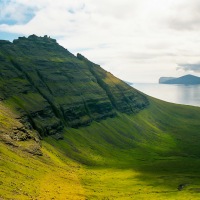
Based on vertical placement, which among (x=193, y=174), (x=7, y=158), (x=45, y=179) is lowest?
(x=193, y=174)

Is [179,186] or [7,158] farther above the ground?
[7,158]

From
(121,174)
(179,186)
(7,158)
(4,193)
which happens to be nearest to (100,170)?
(121,174)

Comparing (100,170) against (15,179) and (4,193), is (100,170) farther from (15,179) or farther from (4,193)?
(4,193)

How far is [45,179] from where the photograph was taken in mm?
146250

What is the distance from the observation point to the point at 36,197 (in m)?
112

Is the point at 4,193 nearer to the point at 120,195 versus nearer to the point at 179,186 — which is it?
the point at 120,195

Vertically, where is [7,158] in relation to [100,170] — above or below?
above

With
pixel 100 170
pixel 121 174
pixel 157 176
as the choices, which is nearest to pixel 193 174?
pixel 157 176

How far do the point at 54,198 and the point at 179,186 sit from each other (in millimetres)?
80386

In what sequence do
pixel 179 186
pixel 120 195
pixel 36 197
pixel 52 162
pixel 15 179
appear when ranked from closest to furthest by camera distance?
pixel 36 197, pixel 15 179, pixel 120 195, pixel 179 186, pixel 52 162

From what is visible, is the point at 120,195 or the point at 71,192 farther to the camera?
the point at 120,195

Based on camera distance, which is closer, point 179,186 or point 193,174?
point 179,186

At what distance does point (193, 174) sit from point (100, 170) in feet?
202

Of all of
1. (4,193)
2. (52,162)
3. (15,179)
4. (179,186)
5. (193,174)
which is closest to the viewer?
(4,193)
